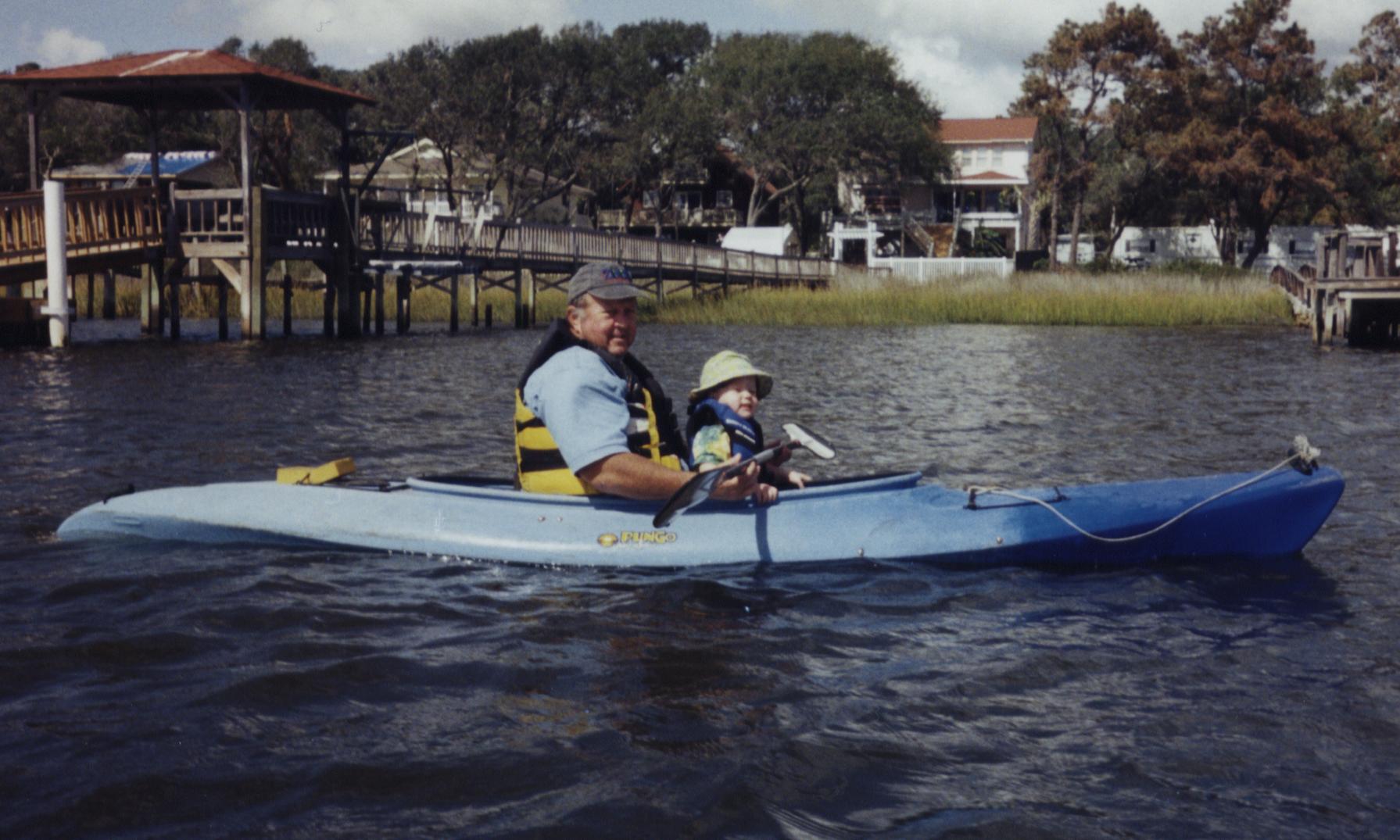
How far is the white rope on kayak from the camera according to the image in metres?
6.75

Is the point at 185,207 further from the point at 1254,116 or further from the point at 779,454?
the point at 1254,116

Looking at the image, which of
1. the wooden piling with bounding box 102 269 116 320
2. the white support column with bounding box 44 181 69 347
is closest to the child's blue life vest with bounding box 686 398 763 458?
the white support column with bounding box 44 181 69 347

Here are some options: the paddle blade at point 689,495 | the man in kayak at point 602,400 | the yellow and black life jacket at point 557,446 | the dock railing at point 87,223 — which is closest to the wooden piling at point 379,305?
the dock railing at point 87,223

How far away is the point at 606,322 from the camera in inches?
247

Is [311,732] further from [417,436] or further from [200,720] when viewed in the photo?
[417,436]

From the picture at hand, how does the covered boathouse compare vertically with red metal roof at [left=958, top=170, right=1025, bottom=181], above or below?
below

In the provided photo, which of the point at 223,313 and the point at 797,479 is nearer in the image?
the point at 797,479

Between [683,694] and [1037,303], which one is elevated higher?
[1037,303]

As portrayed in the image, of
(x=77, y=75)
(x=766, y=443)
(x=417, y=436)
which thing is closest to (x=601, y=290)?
(x=766, y=443)

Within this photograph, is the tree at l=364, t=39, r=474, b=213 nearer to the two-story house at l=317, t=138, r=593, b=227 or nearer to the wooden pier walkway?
the two-story house at l=317, t=138, r=593, b=227

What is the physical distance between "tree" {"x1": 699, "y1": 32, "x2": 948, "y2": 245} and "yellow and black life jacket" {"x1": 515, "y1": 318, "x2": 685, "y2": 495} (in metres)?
51.9

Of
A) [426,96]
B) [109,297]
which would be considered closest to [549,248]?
[109,297]

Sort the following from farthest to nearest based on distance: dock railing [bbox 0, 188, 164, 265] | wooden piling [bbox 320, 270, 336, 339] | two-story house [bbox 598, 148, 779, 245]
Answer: two-story house [bbox 598, 148, 779, 245] → wooden piling [bbox 320, 270, 336, 339] → dock railing [bbox 0, 188, 164, 265]

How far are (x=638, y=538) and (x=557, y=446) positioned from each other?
0.59 meters
